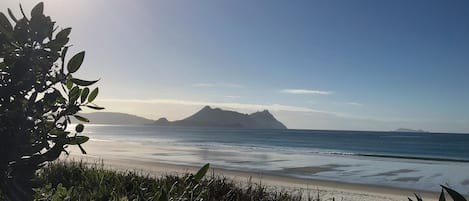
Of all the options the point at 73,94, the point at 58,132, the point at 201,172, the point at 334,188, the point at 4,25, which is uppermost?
the point at 4,25

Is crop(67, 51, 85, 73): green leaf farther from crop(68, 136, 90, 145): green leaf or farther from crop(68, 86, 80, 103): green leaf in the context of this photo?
crop(68, 136, 90, 145): green leaf

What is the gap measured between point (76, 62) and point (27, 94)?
0.18 meters

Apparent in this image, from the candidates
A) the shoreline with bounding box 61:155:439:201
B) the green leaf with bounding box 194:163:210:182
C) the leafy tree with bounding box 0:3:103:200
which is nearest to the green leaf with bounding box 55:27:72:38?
the leafy tree with bounding box 0:3:103:200

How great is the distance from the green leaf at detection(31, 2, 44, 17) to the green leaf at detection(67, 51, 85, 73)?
165 mm

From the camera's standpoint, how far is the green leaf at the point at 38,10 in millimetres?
1309

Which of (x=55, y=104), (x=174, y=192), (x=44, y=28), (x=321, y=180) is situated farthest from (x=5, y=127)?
(x=321, y=180)

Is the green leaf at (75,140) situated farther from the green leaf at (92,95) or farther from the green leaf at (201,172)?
the green leaf at (201,172)

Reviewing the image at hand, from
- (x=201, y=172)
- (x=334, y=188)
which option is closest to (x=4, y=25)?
(x=201, y=172)

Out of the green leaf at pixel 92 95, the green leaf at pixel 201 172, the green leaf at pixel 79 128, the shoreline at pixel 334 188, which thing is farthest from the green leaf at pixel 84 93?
the shoreline at pixel 334 188

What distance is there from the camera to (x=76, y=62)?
4.65ft

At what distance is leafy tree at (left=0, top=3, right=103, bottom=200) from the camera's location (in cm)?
133

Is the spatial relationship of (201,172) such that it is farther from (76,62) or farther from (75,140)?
(76,62)

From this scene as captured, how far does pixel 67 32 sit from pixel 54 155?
394 mm

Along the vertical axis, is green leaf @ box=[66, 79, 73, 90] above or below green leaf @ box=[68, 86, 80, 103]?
above
